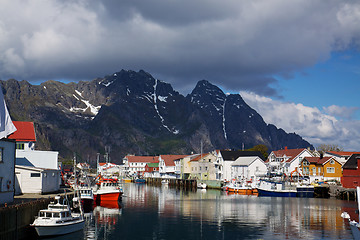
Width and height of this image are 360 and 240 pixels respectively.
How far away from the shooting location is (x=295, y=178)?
112625 mm

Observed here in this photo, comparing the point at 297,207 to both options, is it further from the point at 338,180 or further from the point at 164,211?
the point at 338,180

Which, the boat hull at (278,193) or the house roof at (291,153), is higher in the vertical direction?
the house roof at (291,153)

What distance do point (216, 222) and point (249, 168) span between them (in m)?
81.1

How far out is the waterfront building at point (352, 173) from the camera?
90750mm

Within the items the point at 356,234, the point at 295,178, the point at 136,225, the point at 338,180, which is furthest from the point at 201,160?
the point at 356,234

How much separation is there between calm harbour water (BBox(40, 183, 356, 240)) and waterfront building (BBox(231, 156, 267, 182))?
58.3 m

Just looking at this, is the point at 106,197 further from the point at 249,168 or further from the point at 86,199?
the point at 249,168

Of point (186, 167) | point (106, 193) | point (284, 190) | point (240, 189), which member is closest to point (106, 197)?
point (106, 193)

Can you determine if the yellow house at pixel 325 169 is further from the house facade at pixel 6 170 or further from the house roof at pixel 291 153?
the house facade at pixel 6 170

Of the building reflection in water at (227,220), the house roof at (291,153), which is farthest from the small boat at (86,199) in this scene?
the house roof at (291,153)

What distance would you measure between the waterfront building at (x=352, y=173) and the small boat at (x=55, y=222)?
71.0 metres

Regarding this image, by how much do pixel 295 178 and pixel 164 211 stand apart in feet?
199

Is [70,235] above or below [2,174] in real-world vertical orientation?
below

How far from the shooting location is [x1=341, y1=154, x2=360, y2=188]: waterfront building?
3573 inches
